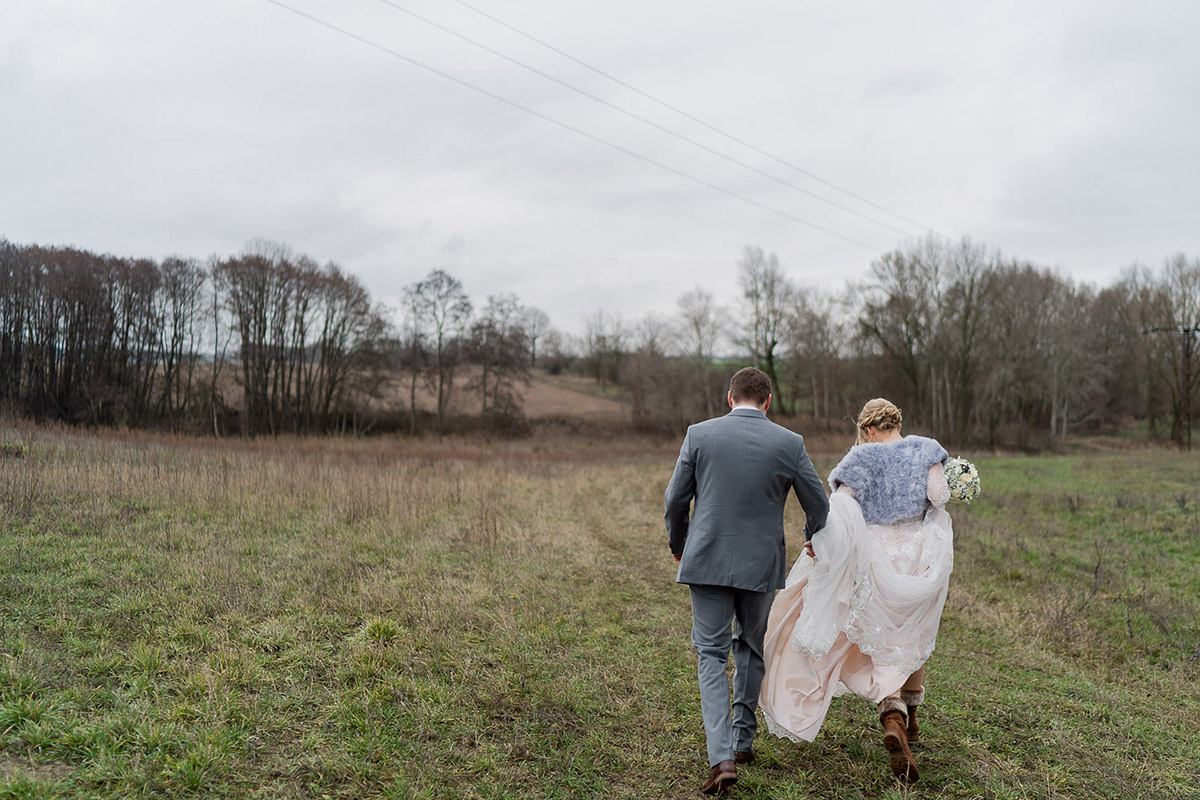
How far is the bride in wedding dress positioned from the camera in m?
4.11

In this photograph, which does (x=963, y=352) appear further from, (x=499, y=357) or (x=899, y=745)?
(x=899, y=745)

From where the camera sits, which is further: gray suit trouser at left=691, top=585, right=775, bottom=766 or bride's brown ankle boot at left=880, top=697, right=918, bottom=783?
bride's brown ankle boot at left=880, top=697, right=918, bottom=783

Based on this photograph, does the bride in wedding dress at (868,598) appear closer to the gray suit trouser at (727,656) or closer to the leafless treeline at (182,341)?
the gray suit trouser at (727,656)

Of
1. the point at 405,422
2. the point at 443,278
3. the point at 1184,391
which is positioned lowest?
the point at 405,422

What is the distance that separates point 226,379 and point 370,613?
4001 centimetres

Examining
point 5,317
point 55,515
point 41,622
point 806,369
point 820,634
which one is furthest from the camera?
point 806,369

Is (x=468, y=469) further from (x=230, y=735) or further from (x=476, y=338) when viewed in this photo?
(x=476, y=338)

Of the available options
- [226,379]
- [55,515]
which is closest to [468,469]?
[55,515]

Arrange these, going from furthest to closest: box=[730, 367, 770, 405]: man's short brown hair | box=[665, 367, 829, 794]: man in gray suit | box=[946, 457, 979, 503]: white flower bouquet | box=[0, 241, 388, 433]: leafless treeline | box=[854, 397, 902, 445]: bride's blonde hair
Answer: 1. box=[0, 241, 388, 433]: leafless treeline
2. box=[854, 397, 902, 445]: bride's blonde hair
3. box=[946, 457, 979, 503]: white flower bouquet
4. box=[730, 367, 770, 405]: man's short brown hair
5. box=[665, 367, 829, 794]: man in gray suit

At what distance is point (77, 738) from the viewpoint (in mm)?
3582

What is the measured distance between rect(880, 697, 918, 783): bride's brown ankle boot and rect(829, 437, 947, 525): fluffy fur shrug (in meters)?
1.13

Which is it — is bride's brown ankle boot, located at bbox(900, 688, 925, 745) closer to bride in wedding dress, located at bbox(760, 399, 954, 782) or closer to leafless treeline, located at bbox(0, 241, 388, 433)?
bride in wedding dress, located at bbox(760, 399, 954, 782)

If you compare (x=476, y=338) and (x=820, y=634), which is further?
(x=476, y=338)

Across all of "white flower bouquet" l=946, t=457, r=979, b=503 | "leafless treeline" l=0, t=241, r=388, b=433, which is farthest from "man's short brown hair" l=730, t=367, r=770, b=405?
"leafless treeline" l=0, t=241, r=388, b=433
